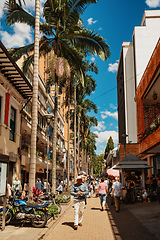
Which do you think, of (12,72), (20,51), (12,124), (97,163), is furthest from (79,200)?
(97,163)

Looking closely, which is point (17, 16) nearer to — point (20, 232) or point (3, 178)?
point (3, 178)

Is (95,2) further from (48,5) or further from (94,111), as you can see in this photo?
(94,111)

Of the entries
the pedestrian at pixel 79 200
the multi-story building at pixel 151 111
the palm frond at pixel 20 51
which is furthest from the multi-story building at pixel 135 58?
the pedestrian at pixel 79 200

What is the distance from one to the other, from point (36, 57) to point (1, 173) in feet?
18.2

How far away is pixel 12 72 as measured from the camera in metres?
17.0

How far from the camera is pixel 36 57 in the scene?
1204 cm

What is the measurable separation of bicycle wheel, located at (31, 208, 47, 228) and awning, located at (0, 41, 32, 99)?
26.6 ft

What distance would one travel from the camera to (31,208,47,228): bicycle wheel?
364 inches

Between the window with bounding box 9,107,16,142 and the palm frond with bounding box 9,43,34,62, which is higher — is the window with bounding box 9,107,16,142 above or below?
below

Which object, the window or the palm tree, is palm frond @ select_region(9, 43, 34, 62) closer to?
the palm tree

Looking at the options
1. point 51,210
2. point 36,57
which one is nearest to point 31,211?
point 51,210

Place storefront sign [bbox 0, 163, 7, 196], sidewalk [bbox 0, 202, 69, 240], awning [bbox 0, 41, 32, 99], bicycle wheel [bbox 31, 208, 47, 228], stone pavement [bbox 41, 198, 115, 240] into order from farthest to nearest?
awning [bbox 0, 41, 32, 99] → bicycle wheel [bbox 31, 208, 47, 228] → storefront sign [bbox 0, 163, 7, 196] → stone pavement [bbox 41, 198, 115, 240] → sidewalk [bbox 0, 202, 69, 240]

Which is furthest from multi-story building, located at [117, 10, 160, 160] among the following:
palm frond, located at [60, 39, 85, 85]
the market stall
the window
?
palm frond, located at [60, 39, 85, 85]

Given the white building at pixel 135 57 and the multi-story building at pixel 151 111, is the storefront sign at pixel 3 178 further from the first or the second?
the white building at pixel 135 57
